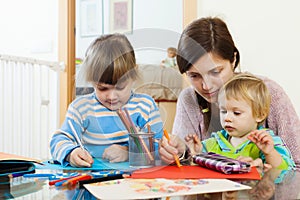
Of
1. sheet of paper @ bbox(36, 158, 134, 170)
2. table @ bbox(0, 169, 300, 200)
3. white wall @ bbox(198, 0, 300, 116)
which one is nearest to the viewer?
table @ bbox(0, 169, 300, 200)

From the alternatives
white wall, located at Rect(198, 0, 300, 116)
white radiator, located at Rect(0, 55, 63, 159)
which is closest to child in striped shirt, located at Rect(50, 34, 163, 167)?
white wall, located at Rect(198, 0, 300, 116)

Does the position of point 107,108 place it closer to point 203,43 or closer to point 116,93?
point 116,93

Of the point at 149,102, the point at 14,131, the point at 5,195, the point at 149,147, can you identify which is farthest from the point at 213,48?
the point at 14,131

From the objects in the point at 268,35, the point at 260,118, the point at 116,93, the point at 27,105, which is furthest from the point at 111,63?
the point at 27,105

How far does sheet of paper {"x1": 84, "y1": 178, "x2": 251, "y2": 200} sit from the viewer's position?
1.91ft

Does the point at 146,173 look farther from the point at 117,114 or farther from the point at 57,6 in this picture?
the point at 57,6

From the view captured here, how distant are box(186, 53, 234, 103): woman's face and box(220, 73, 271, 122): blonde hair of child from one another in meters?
0.03

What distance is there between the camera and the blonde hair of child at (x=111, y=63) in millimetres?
877

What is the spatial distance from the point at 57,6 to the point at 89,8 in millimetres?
358

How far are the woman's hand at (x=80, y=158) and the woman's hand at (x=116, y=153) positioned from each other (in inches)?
2.1

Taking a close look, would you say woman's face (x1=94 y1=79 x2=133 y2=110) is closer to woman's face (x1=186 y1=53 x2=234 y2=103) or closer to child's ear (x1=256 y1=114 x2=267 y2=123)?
woman's face (x1=186 y1=53 x2=234 y2=103)

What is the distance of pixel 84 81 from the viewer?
952 mm

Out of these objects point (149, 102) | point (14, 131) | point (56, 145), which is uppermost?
point (149, 102)

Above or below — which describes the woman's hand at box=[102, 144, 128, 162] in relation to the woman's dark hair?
below
